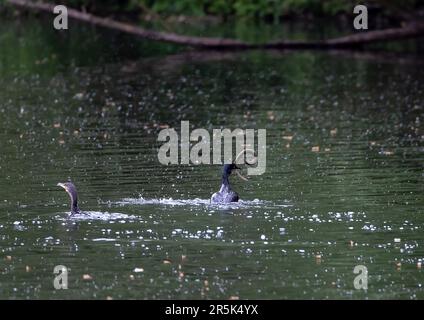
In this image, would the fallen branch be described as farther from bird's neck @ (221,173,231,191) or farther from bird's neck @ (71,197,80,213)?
bird's neck @ (71,197,80,213)

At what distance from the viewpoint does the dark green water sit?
1349 centimetres

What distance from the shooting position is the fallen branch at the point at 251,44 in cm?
3856

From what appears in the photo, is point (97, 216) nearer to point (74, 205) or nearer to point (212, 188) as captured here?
point (74, 205)

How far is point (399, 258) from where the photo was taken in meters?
14.2

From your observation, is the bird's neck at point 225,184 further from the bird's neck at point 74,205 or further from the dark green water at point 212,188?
the bird's neck at point 74,205

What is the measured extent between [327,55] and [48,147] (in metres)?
18.4

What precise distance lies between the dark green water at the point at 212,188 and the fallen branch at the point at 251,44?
13.1ft

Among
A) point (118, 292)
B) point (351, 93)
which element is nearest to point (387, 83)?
point (351, 93)

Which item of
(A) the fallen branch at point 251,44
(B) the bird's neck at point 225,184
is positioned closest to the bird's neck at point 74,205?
(B) the bird's neck at point 225,184

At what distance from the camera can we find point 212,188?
18344 mm

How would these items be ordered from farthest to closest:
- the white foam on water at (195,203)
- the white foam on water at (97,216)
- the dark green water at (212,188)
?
1. the white foam on water at (195,203)
2. the white foam on water at (97,216)
3. the dark green water at (212,188)

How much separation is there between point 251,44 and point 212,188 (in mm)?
22623

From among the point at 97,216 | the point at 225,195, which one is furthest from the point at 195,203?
the point at 97,216

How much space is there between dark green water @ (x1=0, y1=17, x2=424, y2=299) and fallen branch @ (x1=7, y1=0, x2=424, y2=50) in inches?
157
